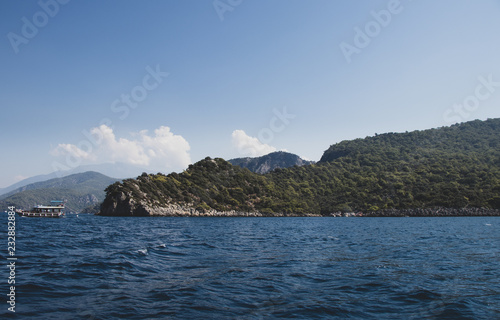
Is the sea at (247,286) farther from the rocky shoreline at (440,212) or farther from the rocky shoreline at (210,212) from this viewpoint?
the rocky shoreline at (440,212)

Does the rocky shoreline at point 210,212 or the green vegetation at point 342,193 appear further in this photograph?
the green vegetation at point 342,193

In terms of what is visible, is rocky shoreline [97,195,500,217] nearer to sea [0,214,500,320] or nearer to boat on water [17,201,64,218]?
boat on water [17,201,64,218]

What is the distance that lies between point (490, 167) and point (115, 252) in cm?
22147

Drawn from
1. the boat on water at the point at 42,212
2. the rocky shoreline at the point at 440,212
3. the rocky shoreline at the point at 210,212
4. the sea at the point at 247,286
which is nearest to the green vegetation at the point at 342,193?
the rocky shoreline at the point at 210,212

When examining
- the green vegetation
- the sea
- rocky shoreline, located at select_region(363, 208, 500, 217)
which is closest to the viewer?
the sea

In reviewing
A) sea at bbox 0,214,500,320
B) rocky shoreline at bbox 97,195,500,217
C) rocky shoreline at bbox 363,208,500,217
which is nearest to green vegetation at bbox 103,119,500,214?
rocky shoreline at bbox 97,195,500,217

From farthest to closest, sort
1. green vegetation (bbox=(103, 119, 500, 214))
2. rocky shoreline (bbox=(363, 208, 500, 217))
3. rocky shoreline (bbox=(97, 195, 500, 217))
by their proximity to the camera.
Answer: green vegetation (bbox=(103, 119, 500, 214)) < rocky shoreline (bbox=(363, 208, 500, 217)) < rocky shoreline (bbox=(97, 195, 500, 217))

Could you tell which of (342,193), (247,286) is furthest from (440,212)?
(247,286)

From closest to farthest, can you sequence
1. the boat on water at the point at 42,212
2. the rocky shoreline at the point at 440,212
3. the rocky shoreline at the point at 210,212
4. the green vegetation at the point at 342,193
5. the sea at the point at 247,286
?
the sea at the point at 247,286 → the boat on water at the point at 42,212 → the rocky shoreline at the point at 210,212 → the rocky shoreline at the point at 440,212 → the green vegetation at the point at 342,193

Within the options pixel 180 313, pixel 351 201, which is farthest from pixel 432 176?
pixel 180 313

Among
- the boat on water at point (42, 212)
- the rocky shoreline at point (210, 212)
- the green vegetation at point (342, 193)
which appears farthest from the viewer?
the green vegetation at point (342, 193)

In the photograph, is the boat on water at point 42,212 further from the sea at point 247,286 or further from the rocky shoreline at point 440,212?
the rocky shoreline at point 440,212

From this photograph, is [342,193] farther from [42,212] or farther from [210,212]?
[42,212]

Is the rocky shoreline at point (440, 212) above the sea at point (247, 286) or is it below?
below
